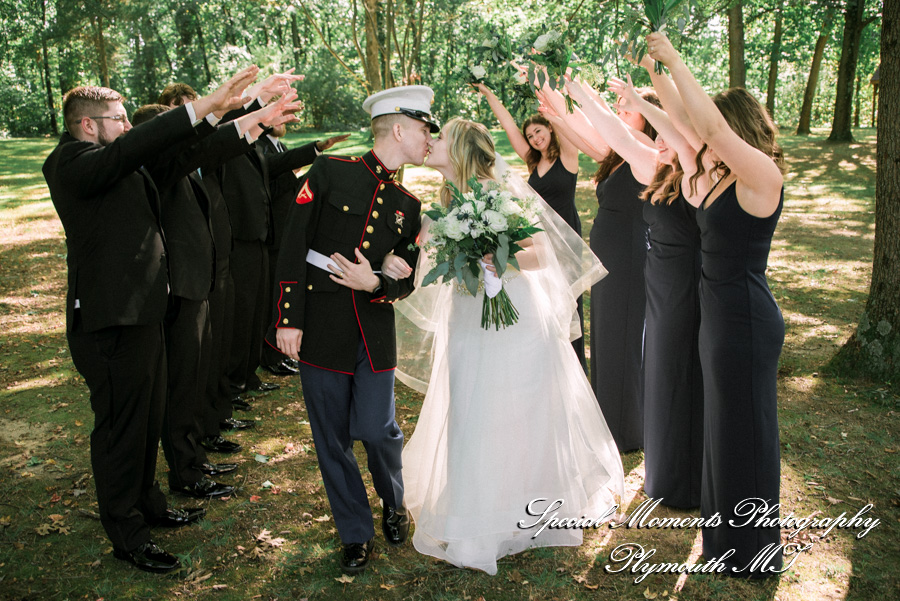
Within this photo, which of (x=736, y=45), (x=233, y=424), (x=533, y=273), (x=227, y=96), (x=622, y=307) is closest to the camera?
(x=227, y=96)

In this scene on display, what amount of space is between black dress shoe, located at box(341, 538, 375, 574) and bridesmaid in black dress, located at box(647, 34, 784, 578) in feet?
6.37

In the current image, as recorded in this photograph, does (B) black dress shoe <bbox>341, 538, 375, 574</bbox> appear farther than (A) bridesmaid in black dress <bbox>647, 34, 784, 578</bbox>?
Yes

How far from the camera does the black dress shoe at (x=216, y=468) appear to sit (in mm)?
4938

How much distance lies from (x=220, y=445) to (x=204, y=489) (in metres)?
0.72

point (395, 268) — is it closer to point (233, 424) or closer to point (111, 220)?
point (111, 220)

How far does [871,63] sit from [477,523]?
1767 inches

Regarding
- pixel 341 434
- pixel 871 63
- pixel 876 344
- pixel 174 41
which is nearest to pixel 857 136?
pixel 871 63

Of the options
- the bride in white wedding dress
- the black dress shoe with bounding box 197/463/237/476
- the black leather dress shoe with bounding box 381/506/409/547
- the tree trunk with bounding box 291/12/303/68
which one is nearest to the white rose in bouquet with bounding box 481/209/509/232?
the bride in white wedding dress

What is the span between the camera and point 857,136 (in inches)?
1134

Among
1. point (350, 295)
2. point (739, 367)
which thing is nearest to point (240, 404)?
point (350, 295)

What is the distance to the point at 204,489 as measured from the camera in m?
4.66

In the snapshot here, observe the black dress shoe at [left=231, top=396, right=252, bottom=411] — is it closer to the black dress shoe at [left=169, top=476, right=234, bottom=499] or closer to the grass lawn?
the grass lawn

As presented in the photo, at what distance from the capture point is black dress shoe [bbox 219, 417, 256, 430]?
5.78 m

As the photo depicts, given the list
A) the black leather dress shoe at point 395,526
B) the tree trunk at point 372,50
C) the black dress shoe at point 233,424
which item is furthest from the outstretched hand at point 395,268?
the tree trunk at point 372,50
